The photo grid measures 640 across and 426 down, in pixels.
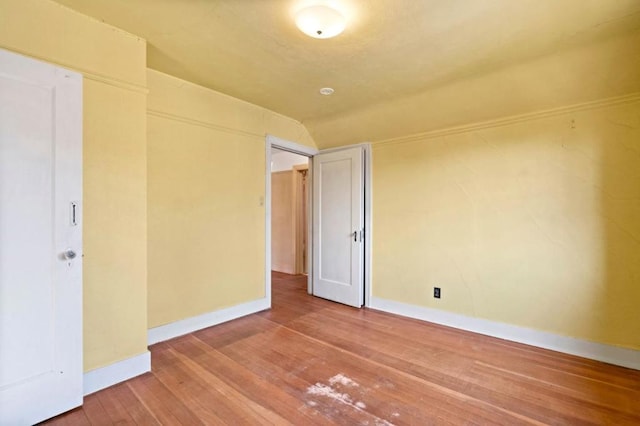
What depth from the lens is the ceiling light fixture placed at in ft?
5.57

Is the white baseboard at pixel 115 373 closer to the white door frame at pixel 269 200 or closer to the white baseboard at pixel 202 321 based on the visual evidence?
the white baseboard at pixel 202 321

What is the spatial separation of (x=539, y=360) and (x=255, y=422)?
2.33 metres

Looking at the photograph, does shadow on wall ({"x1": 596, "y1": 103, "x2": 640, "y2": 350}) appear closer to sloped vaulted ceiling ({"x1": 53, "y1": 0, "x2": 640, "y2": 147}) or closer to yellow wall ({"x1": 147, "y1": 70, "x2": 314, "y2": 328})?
sloped vaulted ceiling ({"x1": 53, "y1": 0, "x2": 640, "y2": 147})

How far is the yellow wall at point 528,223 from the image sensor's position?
2.35 m

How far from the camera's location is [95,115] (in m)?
1.94

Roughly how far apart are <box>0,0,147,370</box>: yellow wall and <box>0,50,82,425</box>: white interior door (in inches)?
3.8

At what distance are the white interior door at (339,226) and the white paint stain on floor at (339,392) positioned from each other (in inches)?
68.3

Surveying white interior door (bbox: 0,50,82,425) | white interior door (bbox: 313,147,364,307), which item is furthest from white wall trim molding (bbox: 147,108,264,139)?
white interior door (bbox: 313,147,364,307)

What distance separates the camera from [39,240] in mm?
1684

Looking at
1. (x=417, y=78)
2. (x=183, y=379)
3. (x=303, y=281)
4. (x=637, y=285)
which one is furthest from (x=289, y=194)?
(x=637, y=285)

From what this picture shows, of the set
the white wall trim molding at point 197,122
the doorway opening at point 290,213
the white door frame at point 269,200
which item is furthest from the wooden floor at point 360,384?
the doorway opening at point 290,213

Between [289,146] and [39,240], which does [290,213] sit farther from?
[39,240]

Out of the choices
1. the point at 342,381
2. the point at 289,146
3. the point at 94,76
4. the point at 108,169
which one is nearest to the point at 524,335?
the point at 342,381

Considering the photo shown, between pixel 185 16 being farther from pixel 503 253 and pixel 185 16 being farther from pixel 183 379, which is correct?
pixel 503 253
